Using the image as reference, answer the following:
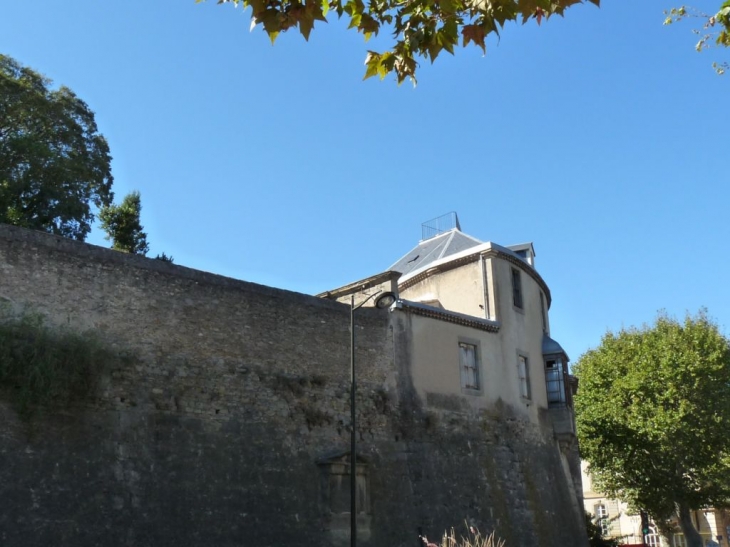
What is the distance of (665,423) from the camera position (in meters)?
27.7

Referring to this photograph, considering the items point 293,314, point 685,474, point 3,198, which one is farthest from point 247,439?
point 685,474

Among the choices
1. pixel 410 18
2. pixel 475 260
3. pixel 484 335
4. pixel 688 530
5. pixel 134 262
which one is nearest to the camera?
pixel 410 18

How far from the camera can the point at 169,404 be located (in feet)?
48.9

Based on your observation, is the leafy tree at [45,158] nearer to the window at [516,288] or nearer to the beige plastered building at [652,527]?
the window at [516,288]

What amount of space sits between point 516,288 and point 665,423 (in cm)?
913

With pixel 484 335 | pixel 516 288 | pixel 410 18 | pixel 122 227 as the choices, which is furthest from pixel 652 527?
pixel 410 18

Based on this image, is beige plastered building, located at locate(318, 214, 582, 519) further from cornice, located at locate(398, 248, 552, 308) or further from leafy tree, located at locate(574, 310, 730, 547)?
leafy tree, located at locate(574, 310, 730, 547)

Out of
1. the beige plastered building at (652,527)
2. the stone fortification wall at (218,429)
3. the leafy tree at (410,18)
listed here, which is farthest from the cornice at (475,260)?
the beige plastered building at (652,527)

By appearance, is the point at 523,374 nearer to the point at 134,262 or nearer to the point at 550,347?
the point at 550,347

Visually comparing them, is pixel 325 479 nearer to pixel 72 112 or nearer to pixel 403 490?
pixel 403 490

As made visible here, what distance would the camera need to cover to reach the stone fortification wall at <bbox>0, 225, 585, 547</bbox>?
13.3m

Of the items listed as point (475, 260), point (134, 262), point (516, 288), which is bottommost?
point (134, 262)

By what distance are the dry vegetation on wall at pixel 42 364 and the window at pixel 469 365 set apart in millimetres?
9910

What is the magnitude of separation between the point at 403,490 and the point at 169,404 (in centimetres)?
607
